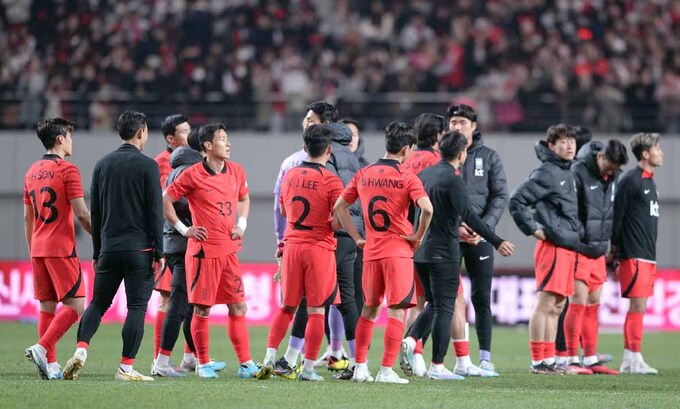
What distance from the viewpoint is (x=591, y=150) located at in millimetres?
11781

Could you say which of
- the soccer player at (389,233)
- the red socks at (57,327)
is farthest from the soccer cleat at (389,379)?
the red socks at (57,327)

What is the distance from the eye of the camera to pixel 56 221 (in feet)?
31.3

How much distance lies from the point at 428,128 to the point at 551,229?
173cm

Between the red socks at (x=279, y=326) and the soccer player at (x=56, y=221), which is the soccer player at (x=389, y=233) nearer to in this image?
the red socks at (x=279, y=326)

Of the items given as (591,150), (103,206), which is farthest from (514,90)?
(103,206)

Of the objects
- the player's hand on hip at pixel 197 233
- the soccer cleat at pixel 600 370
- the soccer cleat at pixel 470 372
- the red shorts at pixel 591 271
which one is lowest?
the soccer cleat at pixel 600 370

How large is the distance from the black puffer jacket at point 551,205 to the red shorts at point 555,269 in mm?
77

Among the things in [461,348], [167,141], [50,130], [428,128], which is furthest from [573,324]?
[50,130]

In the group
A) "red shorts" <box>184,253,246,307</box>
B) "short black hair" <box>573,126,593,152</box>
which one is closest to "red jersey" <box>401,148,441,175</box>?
"red shorts" <box>184,253,246,307</box>

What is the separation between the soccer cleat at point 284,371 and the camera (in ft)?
31.7

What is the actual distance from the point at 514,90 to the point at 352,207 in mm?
12782

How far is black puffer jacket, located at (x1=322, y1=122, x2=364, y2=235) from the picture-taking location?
10.1 meters

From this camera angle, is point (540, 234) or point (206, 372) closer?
point (206, 372)

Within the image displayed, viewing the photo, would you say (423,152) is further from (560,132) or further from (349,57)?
(349,57)
